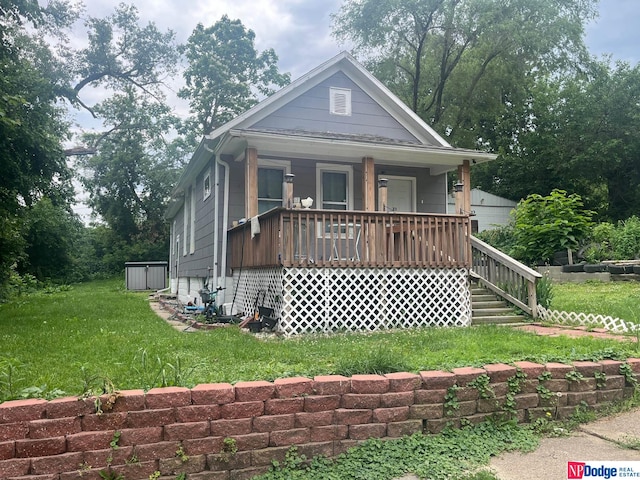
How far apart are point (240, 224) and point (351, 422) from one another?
22.9 ft

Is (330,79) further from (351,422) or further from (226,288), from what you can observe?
(351,422)

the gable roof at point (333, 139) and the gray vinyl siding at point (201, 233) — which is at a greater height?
the gable roof at point (333, 139)

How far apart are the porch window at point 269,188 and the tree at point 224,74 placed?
894 inches

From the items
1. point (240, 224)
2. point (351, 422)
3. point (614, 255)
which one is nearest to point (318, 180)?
point (240, 224)

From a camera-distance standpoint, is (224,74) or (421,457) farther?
(224,74)

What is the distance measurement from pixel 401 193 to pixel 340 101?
274cm

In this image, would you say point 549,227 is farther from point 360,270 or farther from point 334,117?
point 360,270

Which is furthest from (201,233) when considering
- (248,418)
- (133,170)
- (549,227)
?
(133,170)

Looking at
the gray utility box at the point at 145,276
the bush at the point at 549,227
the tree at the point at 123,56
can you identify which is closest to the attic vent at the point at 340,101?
the bush at the point at 549,227

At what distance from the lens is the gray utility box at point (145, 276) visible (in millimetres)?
26312

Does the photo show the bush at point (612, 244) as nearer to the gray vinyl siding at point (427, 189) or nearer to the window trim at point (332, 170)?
the gray vinyl siding at point (427, 189)

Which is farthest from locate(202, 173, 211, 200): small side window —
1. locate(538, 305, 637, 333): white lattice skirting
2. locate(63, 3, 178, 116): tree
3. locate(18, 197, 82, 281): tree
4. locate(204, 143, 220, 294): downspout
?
locate(18, 197, 82, 281): tree

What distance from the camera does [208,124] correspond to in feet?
110

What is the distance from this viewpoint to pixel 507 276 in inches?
381
